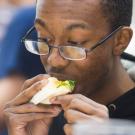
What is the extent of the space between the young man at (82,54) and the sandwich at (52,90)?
2 cm

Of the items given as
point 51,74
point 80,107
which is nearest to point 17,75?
point 51,74

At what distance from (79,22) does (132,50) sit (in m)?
→ 0.74

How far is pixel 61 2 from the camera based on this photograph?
1.27 m

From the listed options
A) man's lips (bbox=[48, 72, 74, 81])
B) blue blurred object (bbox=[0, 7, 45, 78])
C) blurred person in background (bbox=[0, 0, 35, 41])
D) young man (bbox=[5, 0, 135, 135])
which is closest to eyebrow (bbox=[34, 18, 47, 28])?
young man (bbox=[5, 0, 135, 135])

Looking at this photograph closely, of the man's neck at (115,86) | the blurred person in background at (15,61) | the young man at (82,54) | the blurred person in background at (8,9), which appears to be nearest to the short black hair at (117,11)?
the young man at (82,54)

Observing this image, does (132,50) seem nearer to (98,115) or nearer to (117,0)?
(117,0)

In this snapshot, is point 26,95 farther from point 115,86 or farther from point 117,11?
point 117,11

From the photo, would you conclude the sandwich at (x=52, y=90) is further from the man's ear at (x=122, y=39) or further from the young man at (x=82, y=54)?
the man's ear at (x=122, y=39)

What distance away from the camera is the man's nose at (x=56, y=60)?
125 centimetres

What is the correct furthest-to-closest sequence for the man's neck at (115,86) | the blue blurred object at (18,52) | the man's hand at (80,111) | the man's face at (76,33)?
the blue blurred object at (18,52), the man's neck at (115,86), the man's face at (76,33), the man's hand at (80,111)

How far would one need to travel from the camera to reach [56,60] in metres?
1.25

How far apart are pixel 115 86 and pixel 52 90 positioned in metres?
0.27

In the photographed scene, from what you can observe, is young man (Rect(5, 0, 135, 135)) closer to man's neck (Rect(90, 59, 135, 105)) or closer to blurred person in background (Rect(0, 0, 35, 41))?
man's neck (Rect(90, 59, 135, 105))

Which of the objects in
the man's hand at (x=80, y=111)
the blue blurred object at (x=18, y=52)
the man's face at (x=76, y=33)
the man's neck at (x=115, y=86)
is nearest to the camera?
the man's hand at (x=80, y=111)
